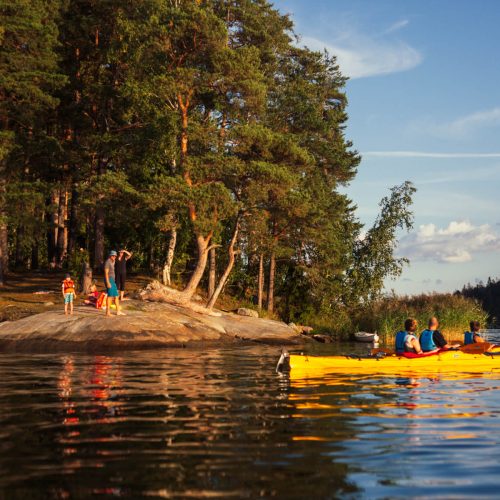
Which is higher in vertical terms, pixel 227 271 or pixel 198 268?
pixel 198 268

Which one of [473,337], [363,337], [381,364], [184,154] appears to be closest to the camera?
[381,364]

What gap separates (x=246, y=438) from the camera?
800cm

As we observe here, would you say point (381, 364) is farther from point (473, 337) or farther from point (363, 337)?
point (363, 337)

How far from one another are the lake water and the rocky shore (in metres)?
9.60

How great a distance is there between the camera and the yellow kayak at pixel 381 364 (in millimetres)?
16281

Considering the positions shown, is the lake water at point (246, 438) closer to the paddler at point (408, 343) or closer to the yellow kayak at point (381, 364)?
the yellow kayak at point (381, 364)

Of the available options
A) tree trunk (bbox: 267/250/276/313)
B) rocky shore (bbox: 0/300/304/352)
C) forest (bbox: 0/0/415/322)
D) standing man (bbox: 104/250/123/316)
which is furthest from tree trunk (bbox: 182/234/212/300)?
tree trunk (bbox: 267/250/276/313)

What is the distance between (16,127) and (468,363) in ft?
106

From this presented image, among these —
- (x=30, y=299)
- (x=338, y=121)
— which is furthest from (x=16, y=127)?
(x=338, y=121)

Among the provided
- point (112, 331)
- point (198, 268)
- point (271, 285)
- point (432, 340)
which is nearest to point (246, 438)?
point (432, 340)

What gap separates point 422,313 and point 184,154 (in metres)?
14.4

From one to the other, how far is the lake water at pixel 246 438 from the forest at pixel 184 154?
64.5 feet

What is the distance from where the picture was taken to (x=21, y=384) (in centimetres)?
1362

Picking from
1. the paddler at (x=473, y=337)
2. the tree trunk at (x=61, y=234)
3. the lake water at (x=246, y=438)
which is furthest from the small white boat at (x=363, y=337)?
the lake water at (x=246, y=438)
